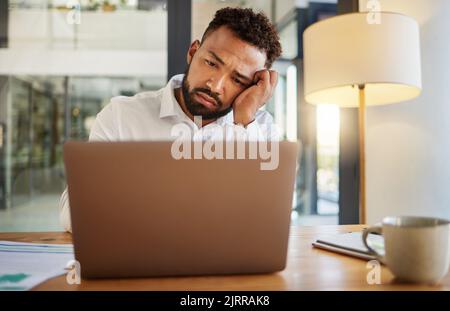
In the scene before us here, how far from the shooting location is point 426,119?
2.19 metres

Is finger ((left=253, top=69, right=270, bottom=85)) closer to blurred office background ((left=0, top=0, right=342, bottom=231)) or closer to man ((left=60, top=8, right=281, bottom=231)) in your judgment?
man ((left=60, top=8, right=281, bottom=231))

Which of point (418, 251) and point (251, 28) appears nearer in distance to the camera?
point (418, 251)

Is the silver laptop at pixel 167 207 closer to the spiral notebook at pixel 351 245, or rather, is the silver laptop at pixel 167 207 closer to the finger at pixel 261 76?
the spiral notebook at pixel 351 245

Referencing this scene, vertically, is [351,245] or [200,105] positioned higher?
[200,105]

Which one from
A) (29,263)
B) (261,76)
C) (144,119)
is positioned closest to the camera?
(29,263)

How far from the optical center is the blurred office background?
3246 mm

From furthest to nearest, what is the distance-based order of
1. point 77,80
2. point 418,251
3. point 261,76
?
point 77,80 < point 261,76 < point 418,251

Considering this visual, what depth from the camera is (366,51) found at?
1741 millimetres

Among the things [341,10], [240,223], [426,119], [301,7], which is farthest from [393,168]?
[240,223]

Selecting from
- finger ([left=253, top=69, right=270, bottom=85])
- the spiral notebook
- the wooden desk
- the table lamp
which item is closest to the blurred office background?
the table lamp

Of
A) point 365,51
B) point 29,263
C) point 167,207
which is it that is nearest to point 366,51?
point 365,51

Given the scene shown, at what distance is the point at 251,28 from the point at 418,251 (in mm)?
1261

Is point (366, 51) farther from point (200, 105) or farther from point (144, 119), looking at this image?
point (144, 119)
